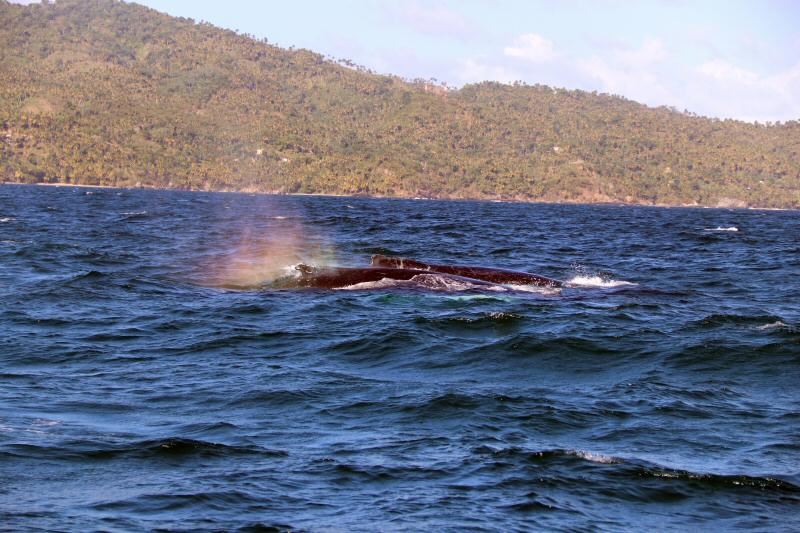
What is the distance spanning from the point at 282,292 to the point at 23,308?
225 inches

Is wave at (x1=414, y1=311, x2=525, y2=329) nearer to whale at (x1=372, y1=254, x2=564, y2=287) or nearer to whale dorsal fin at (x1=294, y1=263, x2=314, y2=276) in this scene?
whale at (x1=372, y1=254, x2=564, y2=287)

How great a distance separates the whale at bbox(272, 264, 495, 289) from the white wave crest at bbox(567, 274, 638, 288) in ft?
10.6

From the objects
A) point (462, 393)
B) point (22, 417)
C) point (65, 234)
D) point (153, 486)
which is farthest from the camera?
point (65, 234)

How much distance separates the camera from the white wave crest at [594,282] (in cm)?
2433

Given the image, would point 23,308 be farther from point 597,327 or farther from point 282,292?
point 597,327

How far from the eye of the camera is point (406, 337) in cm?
1609

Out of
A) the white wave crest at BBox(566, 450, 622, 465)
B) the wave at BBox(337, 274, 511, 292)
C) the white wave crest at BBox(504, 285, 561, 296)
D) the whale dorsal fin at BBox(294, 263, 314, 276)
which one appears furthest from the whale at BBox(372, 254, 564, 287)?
the white wave crest at BBox(566, 450, 622, 465)

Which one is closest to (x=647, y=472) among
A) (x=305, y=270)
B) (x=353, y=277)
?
(x=353, y=277)

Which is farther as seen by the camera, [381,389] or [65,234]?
[65,234]

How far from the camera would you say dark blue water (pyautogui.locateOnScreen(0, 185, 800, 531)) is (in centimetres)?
805

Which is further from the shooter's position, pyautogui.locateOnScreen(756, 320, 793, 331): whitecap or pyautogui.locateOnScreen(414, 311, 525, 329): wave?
pyautogui.locateOnScreen(414, 311, 525, 329): wave

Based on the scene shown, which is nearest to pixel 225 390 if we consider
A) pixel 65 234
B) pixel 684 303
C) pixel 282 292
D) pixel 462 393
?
pixel 462 393

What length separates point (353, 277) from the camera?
22703 mm

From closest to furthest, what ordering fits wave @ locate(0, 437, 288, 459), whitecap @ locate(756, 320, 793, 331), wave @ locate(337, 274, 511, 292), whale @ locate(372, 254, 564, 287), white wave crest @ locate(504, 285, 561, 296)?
1. wave @ locate(0, 437, 288, 459)
2. whitecap @ locate(756, 320, 793, 331)
3. wave @ locate(337, 274, 511, 292)
4. white wave crest @ locate(504, 285, 561, 296)
5. whale @ locate(372, 254, 564, 287)
